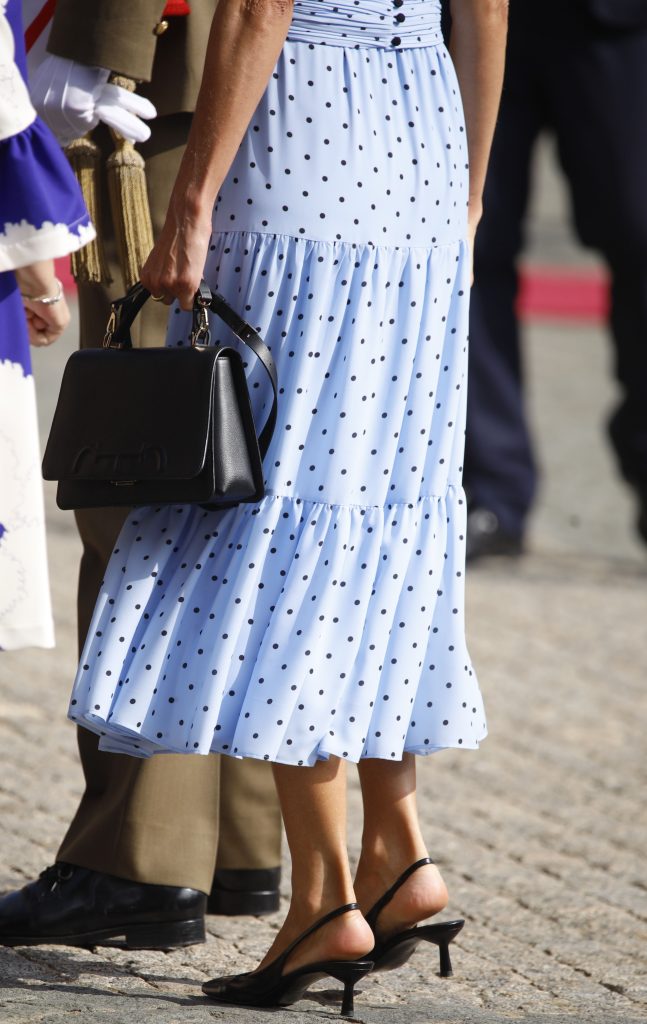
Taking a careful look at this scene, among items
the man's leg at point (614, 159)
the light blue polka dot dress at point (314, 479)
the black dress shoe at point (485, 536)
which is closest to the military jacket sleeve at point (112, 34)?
the light blue polka dot dress at point (314, 479)

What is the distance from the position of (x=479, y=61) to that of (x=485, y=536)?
3.12 meters

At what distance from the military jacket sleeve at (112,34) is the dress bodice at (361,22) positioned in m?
0.33

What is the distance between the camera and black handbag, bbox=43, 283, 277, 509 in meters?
2.15

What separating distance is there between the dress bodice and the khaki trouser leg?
0.44 meters

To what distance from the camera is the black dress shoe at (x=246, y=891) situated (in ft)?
9.18

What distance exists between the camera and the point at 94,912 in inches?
101

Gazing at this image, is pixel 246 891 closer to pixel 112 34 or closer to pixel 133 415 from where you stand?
pixel 133 415

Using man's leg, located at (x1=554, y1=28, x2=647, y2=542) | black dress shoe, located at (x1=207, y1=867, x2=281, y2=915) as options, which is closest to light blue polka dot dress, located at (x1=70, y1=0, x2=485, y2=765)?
black dress shoe, located at (x1=207, y1=867, x2=281, y2=915)

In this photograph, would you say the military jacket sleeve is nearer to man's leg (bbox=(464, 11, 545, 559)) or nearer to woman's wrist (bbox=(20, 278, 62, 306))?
woman's wrist (bbox=(20, 278, 62, 306))

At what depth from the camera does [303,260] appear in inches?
88.4

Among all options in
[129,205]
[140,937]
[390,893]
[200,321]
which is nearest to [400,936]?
[390,893]

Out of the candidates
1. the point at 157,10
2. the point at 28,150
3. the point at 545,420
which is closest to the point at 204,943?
the point at 28,150

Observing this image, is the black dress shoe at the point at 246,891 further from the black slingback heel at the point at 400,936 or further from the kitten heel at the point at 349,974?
the kitten heel at the point at 349,974

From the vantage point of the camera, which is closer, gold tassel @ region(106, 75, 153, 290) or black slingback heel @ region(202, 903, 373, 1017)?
black slingback heel @ region(202, 903, 373, 1017)
